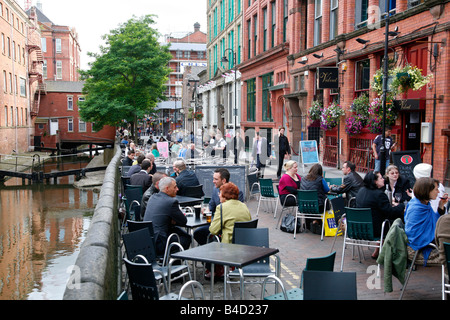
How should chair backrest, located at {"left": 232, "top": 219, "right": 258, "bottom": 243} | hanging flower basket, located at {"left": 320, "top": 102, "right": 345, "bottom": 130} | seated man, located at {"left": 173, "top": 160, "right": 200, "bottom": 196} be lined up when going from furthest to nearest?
1. hanging flower basket, located at {"left": 320, "top": 102, "right": 345, "bottom": 130}
2. seated man, located at {"left": 173, "top": 160, "right": 200, "bottom": 196}
3. chair backrest, located at {"left": 232, "top": 219, "right": 258, "bottom": 243}

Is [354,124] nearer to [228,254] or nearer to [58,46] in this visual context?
[228,254]

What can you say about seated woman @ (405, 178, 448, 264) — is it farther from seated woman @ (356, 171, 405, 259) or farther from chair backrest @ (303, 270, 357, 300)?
chair backrest @ (303, 270, 357, 300)

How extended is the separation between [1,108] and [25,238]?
28820 millimetres

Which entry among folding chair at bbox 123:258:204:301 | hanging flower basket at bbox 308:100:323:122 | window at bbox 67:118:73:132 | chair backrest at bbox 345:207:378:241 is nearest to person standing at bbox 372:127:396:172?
hanging flower basket at bbox 308:100:323:122

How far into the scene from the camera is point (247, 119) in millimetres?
37406

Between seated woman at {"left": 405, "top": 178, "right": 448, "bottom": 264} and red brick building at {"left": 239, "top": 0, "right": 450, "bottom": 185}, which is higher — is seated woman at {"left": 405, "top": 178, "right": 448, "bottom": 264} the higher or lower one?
the lower one

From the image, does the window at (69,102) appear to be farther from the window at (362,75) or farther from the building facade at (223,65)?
the window at (362,75)

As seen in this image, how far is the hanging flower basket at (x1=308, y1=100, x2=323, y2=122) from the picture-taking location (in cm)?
Result: 2184

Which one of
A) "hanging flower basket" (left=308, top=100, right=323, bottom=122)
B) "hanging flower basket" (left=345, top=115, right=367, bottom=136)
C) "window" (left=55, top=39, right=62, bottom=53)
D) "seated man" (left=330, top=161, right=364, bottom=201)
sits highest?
"window" (left=55, top=39, right=62, bottom=53)

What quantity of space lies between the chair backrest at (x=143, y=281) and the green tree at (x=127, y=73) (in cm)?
3741

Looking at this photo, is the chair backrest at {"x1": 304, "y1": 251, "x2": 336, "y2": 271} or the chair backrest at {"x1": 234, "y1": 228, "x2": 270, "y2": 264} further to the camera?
the chair backrest at {"x1": 234, "y1": 228, "x2": 270, "y2": 264}

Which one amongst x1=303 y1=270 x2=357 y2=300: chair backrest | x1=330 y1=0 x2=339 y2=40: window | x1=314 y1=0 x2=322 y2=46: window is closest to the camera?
x1=303 y1=270 x2=357 y2=300: chair backrest

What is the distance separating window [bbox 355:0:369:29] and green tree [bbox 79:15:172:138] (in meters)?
24.5

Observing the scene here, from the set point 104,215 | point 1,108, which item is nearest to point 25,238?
point 104,215
